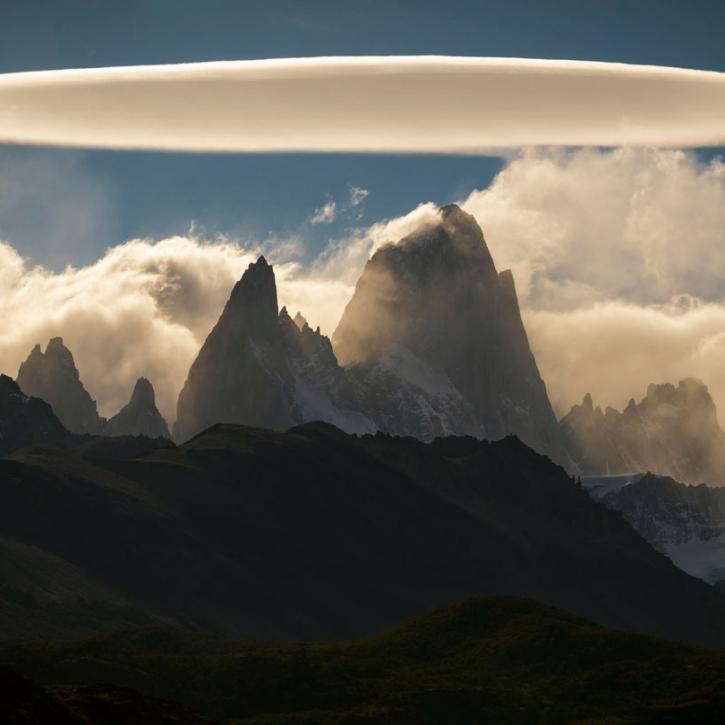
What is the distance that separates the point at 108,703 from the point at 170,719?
7060mm

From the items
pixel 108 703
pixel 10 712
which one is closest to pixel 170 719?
pixel 108 703

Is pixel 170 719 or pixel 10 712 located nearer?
pixel 10 712

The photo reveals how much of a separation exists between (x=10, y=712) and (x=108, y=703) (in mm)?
25846

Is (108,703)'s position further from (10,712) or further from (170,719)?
(10,712)

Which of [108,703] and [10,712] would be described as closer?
[10,712]

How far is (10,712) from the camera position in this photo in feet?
536

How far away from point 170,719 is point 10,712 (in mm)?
28793

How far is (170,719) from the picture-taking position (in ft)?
619
